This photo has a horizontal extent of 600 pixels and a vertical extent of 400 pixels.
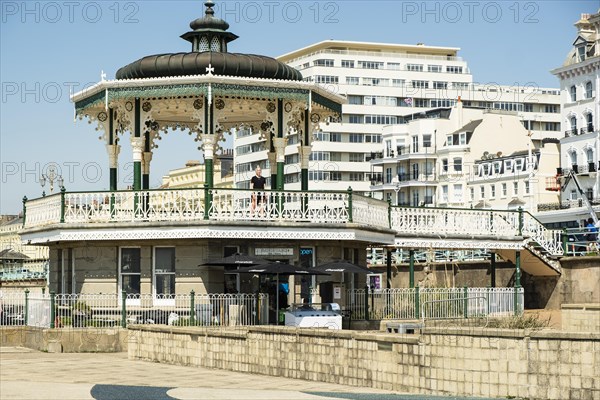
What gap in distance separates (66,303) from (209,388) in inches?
526

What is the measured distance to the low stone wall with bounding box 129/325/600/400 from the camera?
19.9 m

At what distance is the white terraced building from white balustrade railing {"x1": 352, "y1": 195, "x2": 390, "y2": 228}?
328 feet

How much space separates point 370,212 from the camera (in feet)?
129

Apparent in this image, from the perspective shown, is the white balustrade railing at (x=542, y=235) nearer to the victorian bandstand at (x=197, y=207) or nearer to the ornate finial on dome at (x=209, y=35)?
the victorian bandstand at (x=197, y=207)

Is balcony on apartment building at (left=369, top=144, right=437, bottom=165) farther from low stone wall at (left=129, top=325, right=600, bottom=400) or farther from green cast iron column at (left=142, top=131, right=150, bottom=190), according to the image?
low stone wall at (left=129, top=325, right=600, bottom=400)

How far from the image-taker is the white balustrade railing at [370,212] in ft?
125

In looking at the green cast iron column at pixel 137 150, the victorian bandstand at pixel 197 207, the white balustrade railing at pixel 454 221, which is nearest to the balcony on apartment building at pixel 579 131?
the white balustrade railing at pixel 454 221

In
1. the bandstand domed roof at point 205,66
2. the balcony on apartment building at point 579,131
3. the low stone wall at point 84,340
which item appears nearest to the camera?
the low stone wall at point 84,340

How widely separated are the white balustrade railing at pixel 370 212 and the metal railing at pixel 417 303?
2296mm

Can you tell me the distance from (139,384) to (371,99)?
13020cm

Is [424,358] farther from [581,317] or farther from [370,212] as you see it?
[581,317]

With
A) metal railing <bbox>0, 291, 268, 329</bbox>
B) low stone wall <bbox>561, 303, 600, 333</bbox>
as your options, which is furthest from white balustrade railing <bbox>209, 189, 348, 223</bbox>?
low stone wall <bbox>561, 303, 600, 333</bbox>

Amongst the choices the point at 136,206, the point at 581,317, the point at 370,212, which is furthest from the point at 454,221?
the point at 136,206

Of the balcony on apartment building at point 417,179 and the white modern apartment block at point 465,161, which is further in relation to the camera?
the balcony on apartment building at point 417,179
